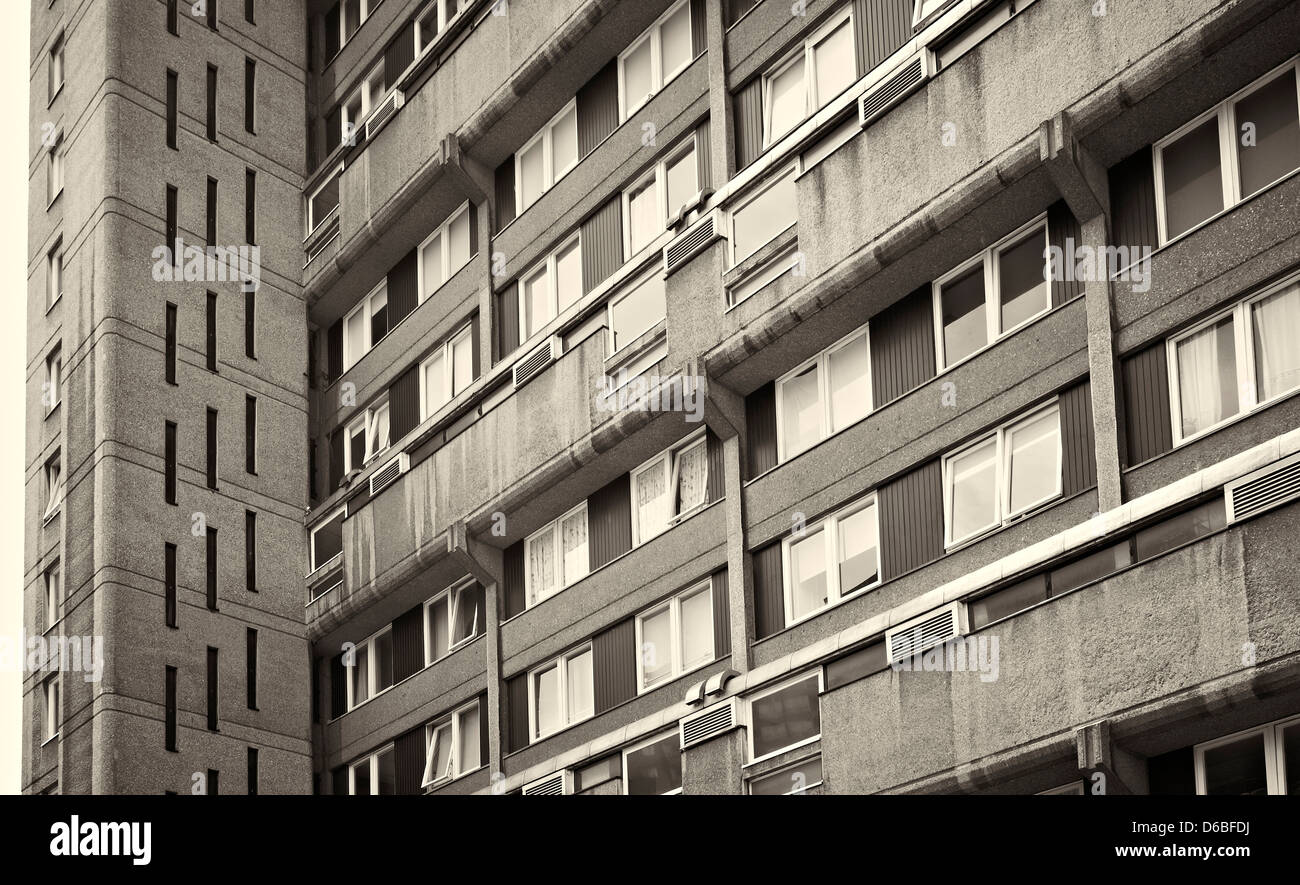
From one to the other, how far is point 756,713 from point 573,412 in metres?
5.93

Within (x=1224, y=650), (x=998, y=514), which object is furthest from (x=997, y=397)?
(x=1224, y=650)

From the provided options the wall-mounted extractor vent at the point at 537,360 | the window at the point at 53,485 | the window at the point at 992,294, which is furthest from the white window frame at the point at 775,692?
the window at the point at 53,485

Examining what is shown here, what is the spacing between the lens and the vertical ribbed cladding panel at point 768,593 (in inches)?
1048

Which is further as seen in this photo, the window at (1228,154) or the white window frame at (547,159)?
the white window frame at (547,159)

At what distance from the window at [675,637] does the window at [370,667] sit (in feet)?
26.0

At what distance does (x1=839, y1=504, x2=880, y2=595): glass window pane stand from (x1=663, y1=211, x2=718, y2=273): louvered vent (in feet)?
15.0

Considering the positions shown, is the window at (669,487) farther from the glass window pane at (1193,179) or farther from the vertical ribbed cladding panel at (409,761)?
the glass window pane at (1193,179)

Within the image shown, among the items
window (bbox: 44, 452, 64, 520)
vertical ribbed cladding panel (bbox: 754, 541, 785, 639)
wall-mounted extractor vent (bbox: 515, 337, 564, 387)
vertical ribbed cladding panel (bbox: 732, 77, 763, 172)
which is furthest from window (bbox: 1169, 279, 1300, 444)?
window (bbox: 44, 452, 64, 520)

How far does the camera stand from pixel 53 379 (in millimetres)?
39281

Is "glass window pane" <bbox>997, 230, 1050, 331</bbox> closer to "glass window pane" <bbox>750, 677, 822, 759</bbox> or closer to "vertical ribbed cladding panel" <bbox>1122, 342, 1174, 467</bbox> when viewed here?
"vertical ribbed cladding panel" <bbox>1122, 342, 1174, 467</bbox>

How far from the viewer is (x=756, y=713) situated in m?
26.1

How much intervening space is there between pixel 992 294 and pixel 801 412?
3757 millimetres

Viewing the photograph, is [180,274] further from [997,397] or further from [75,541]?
[997,397]

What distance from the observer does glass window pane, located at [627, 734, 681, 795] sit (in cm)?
2762
